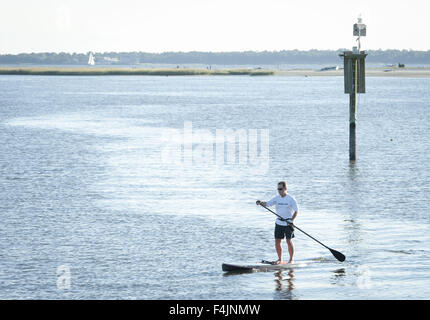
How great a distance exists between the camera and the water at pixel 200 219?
821 inches

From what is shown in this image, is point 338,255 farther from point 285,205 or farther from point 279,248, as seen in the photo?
point 285,205

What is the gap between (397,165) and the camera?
148 feet

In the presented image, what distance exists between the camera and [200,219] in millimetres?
29641

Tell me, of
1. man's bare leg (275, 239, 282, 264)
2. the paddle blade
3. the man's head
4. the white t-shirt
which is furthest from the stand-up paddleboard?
the man's head

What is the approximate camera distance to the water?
2084cm

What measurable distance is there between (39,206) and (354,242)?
1379cm

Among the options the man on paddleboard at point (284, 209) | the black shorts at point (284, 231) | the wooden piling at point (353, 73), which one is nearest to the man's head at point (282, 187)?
the man on paddleboard at point (284, 209)

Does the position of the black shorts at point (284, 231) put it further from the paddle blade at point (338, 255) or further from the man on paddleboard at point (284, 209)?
the paddle blade at point (338, 255)

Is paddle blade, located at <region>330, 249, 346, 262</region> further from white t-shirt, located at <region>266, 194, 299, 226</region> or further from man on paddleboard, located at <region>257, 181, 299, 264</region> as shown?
white t-shirt, located at <region>266, 194, 299, 226</region>

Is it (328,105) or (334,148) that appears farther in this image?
(328,105)
